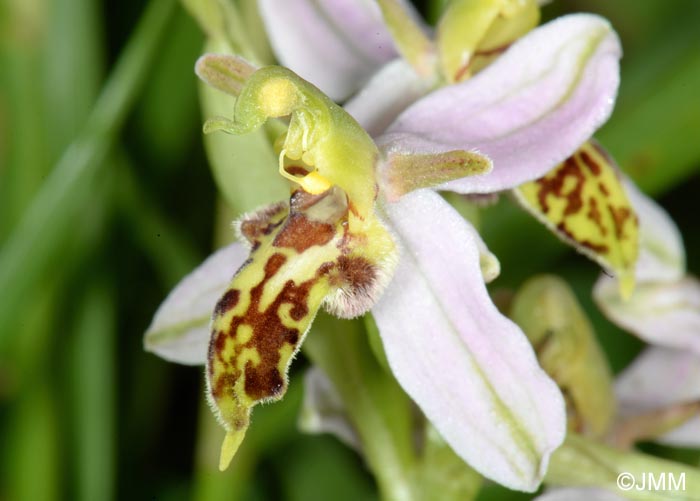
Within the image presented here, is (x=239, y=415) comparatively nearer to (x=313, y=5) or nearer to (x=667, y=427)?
(x=313, y=5)

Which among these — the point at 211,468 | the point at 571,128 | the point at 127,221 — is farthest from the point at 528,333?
the point at 127,221

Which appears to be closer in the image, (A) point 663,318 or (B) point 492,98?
(B) point 492,98

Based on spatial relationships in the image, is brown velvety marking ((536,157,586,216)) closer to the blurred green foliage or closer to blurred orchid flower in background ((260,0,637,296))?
blurred orchid flower in background ((260,0,637,296))

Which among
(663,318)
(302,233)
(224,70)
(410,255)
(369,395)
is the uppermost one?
(224,70)

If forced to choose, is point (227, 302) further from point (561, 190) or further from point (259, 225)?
point (561, 190)

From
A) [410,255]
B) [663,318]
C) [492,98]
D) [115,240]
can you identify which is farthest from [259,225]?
[115,240]

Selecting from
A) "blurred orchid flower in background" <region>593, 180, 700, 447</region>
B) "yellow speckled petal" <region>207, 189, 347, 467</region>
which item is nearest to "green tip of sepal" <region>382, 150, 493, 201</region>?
"yellow speckled petal" <region>207, 189, 347, 467</region>

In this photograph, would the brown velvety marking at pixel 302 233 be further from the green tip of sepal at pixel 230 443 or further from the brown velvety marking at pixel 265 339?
the green tip of sepal at pixel 230 443
